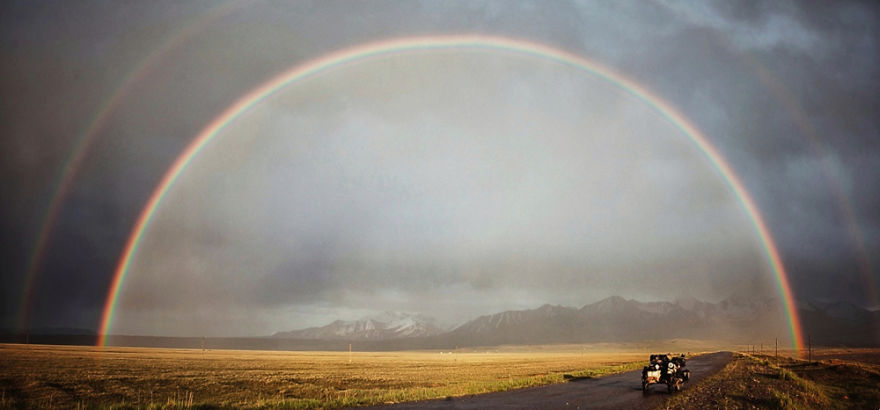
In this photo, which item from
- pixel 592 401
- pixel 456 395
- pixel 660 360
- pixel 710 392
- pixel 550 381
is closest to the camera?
pixel 592 401

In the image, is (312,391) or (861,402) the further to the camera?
(312,391)

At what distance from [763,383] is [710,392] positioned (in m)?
11.5

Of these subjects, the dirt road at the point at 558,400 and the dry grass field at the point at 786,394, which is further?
the dry grass field at the point at 786,394

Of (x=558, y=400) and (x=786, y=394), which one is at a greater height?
(x=558, y=400)

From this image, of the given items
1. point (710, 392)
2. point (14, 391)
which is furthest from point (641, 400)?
point (14, 391)

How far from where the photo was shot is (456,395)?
34.7m

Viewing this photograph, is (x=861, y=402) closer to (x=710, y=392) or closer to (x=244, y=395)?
(x=710, y=392)

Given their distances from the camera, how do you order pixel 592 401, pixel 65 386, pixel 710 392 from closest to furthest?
pixel 592 401 < pixel 710 392 < pixel 65 386

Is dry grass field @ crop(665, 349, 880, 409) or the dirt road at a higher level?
the dirt road

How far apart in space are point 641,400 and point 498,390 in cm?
1006

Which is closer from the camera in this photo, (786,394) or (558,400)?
(558,400)

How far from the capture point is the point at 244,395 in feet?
125

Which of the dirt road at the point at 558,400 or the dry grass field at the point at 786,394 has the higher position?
the dirt road at the point at 558,400

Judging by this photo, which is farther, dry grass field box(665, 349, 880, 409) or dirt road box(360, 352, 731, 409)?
dry grass field box(665, 349, 880, 409)
